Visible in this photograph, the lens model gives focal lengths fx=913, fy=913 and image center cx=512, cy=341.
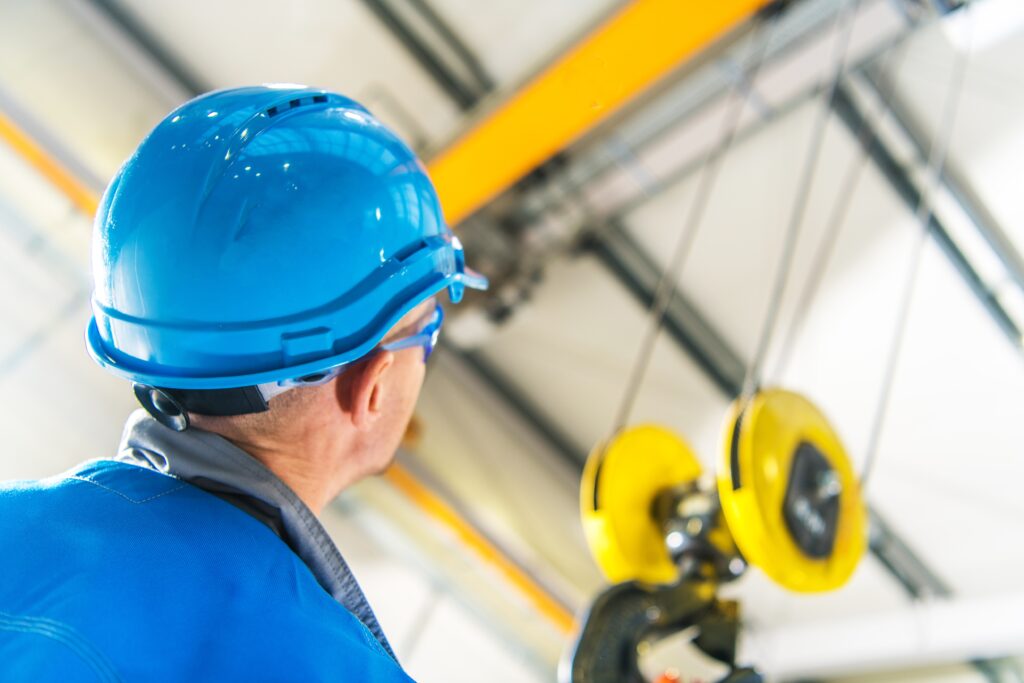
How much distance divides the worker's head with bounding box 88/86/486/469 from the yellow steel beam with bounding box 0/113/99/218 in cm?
427

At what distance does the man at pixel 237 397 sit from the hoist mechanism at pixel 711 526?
1.09 m

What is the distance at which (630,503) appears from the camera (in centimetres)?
272

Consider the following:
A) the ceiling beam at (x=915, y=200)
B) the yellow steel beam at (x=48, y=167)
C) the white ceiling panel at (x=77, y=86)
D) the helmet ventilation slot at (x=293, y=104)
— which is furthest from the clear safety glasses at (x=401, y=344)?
the white ceiling panel at (x=77, y=86)

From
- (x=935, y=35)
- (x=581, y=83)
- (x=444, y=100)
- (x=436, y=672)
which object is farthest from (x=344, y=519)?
(x=935, y=35)

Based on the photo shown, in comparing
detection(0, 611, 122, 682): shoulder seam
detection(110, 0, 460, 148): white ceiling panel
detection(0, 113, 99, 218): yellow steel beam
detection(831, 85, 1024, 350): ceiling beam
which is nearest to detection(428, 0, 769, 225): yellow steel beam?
detection(110, 0, 460, 148): white ceiling panel

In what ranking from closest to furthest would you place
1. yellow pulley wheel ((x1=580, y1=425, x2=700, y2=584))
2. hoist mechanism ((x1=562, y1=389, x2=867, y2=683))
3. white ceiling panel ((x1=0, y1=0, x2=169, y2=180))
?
hoist mechanism ((x1=562, y1=389, x2=867, y2=683)) < yellow pulley wheel ((x1=580, y1=425, x2=700, y2=584)) < white ceiling panel ((x1=0, y1=0, x2=169, y2=180))

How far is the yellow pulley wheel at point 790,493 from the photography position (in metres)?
2.30

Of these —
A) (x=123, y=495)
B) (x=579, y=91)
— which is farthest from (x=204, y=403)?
(x=579, y=91)

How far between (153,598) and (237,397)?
0.31 meters

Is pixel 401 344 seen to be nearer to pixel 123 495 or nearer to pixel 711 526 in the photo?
pixel 123 495

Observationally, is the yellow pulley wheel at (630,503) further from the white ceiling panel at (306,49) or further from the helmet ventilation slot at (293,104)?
the white ceiling panel at (306,49)

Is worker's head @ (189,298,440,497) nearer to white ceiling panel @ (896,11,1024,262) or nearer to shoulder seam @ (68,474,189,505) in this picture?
shoulder seam @ (68,474,189,505)

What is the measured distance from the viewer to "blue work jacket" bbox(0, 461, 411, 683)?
2.84 feet

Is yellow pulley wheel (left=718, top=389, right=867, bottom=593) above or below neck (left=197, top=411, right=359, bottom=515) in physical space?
below
